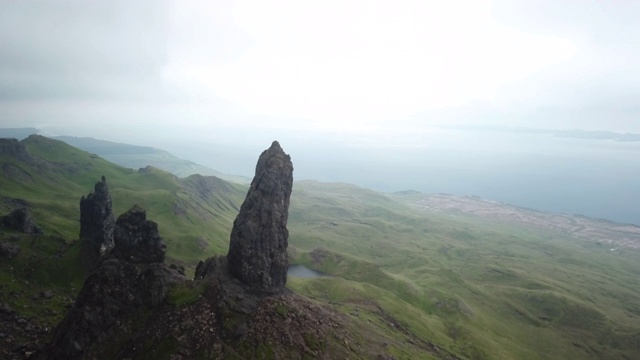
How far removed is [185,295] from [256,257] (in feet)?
62.4

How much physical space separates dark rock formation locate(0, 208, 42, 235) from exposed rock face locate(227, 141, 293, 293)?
239 feet

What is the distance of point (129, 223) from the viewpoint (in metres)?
85.5

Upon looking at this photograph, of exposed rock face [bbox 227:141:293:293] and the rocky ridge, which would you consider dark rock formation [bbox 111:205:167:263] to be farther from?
exposed rock face [bbox 227:141:293:293]

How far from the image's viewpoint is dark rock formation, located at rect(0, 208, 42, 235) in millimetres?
117625

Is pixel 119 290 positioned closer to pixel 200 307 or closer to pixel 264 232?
pixel 200 307

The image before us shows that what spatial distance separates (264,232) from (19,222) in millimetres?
82200

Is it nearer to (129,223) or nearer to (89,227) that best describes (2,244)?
(89,227)

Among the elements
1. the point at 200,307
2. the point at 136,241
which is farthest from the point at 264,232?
the point at 136,241

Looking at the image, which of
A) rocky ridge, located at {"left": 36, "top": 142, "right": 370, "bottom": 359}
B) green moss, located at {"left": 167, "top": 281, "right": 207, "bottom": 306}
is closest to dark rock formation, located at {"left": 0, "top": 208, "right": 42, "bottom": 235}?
rocky ridge, located at {"left": 36, "top": 142, "right": 370, "bottom": 359}

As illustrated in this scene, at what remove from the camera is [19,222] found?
119000 millimetres

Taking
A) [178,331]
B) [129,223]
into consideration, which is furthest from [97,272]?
[178,331]

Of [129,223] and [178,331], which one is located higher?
[129,223]

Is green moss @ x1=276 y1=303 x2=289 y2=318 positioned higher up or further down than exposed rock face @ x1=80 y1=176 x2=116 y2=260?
further down

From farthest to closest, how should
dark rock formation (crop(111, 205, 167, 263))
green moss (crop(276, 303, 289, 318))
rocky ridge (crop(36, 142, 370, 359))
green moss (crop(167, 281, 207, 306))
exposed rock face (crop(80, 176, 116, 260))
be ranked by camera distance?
exposed rock face (crop(80, 176, 116, 260)) < green moss (crop(276, 303, 289, 318)) < dark rock formation (crop(111, 205, 167, 263)) < green moss (crop(167, 281, 207, 306)) < rocky ridge (crop(36, 142, 370, 359))
